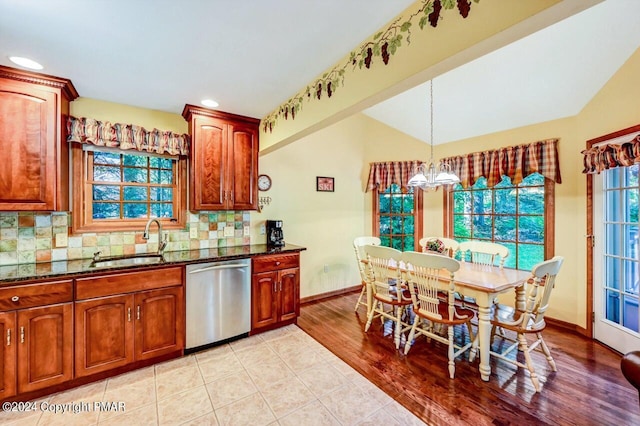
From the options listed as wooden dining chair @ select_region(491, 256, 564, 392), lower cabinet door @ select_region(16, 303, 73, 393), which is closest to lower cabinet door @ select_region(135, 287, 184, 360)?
lower cabinet door @ select_region(16, 303, 73, 393)

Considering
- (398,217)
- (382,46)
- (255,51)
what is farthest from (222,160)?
(398,217)

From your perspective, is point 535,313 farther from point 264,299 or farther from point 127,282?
point 127,282

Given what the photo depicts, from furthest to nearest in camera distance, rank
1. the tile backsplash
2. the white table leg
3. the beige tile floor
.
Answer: the tile backsplash → the white table leg → the beige tile floor

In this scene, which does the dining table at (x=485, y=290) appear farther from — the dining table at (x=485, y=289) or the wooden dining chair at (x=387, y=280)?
the wooden dining chair at (x=387, y=280)

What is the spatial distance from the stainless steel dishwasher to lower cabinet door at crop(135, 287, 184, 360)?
0.27 ft

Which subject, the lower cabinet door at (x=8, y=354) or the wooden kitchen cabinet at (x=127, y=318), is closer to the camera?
the lower cabinet door at (x=8, y=354)

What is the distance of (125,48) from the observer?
1737mm

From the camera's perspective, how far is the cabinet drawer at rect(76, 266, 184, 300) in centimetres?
200

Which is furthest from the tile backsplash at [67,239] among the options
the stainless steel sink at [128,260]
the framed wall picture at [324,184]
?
the framed wall picture at [324,184]

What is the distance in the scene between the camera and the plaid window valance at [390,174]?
4.10 m

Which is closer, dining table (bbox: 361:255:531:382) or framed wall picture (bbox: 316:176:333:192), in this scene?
dining table (bbox: 361:255:531:382)

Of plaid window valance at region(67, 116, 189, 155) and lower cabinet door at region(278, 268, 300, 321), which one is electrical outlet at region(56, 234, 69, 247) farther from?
lower cabinet door at region(278, 268, 300, 321)

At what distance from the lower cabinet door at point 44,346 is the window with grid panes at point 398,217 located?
379 centimetres

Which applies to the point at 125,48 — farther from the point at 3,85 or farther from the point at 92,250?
the point at 92,250
